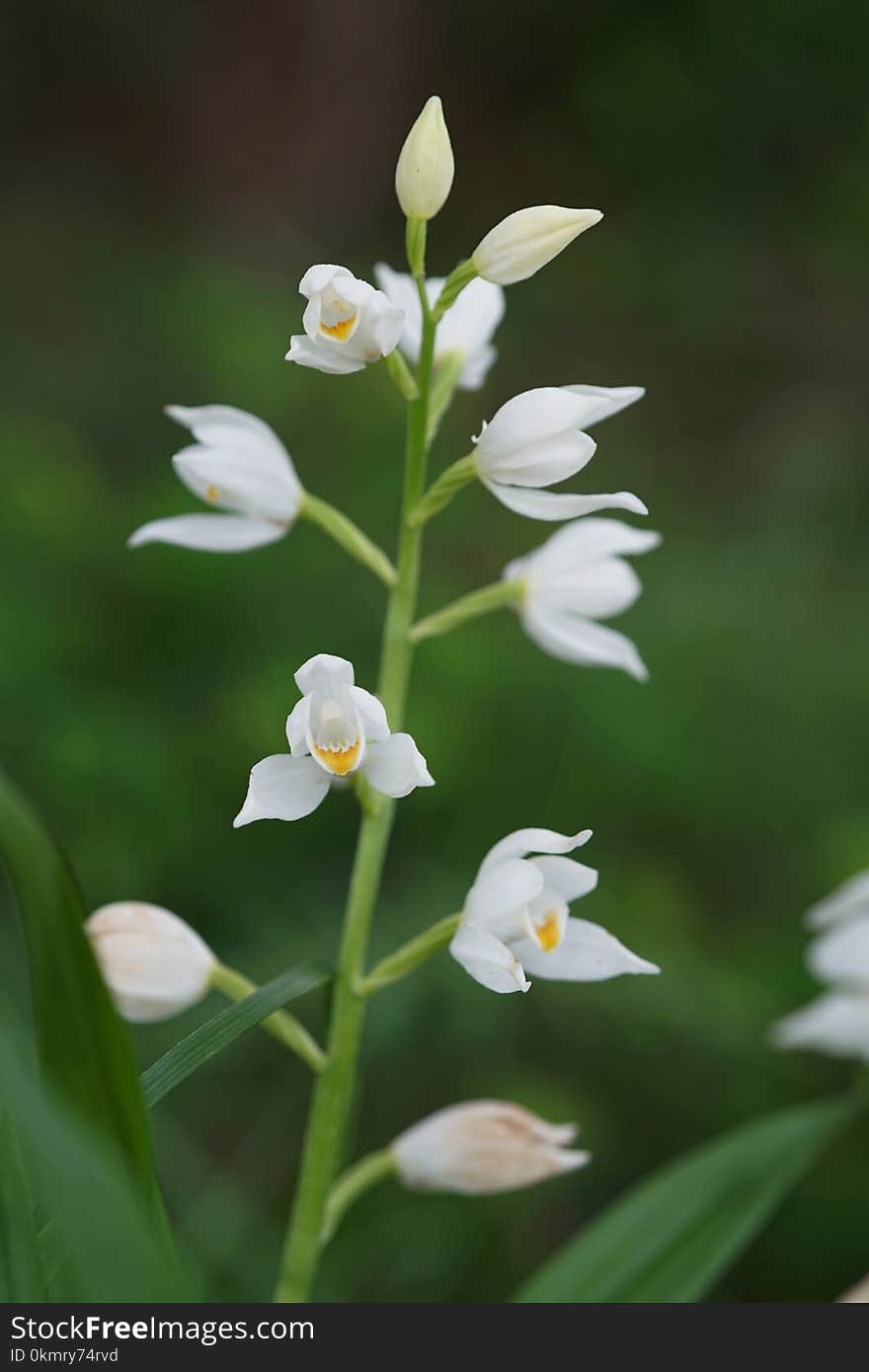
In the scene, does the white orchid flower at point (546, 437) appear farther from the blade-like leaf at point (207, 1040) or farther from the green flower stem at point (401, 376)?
the blade-like leaf at point (207, 1040)

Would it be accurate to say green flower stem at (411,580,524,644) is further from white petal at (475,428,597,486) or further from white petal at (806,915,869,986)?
white petal at (806,915,869,986)

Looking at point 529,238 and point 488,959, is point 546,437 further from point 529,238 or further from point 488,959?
point 488,959

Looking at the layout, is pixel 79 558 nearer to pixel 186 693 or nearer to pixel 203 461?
pixel 186 693

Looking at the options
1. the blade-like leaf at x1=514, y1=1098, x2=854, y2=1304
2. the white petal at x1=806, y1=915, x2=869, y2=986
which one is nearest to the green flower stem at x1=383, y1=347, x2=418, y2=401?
the blade-like leaf at x1=514, y1=1098, x2=854, y2=1304

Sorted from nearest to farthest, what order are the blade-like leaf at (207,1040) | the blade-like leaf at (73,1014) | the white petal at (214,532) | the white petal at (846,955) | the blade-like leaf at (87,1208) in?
the blade-like leaf at (87,1208) < the blade-like leaf at (73,1014) < the blade-like leaf at (207,1040) < the white petal at (214,532) < the white petal at (846,955)

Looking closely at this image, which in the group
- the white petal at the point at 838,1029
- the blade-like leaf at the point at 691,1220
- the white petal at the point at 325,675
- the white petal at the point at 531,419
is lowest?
the blade-like leaf at the point at 691,1220

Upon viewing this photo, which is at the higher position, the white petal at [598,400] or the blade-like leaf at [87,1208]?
the white petal at [598,400]

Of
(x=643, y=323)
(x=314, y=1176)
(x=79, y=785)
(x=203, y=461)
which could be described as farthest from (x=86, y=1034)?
(x=643, y=323)

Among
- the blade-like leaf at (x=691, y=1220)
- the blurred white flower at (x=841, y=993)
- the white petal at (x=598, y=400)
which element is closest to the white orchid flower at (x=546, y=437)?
the white petal at (x=598, y=400)
